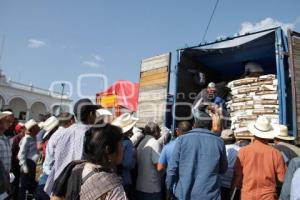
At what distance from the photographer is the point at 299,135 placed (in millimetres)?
5051

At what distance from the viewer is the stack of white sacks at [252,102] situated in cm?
566

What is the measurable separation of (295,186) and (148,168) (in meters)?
2.18

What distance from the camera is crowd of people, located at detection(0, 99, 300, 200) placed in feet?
6.48

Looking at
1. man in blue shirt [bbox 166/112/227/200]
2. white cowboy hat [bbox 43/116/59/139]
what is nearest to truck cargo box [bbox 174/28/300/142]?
man in blue shirt [bbox 166/112/227/200]

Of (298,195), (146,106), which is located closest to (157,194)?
(298,195)

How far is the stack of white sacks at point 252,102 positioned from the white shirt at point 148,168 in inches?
84.9

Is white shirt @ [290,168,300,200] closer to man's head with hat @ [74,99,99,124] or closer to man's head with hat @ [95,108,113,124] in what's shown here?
man's head with hat @ [95,108,113,124]

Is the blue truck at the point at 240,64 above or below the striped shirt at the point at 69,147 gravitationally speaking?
above

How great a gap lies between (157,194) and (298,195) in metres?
2.19

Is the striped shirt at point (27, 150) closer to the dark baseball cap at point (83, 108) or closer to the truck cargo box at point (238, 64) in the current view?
the dark baseball cap at point (83, 108)

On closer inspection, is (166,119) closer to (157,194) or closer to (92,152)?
(157,194)

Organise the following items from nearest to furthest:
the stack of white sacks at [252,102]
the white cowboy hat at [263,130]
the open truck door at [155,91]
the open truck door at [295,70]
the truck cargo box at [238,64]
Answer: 1. the white cowboy hat at [263,130]
2. the open truck door at [295,70]
3. the truck cargo box at [238,64]
4. the stack of white sacks at [252,102]
5. the open truck door at [155,91]

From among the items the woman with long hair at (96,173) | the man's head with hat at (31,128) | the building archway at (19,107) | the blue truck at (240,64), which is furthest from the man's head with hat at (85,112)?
the building archway at (19,107)

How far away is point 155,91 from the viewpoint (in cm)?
716
